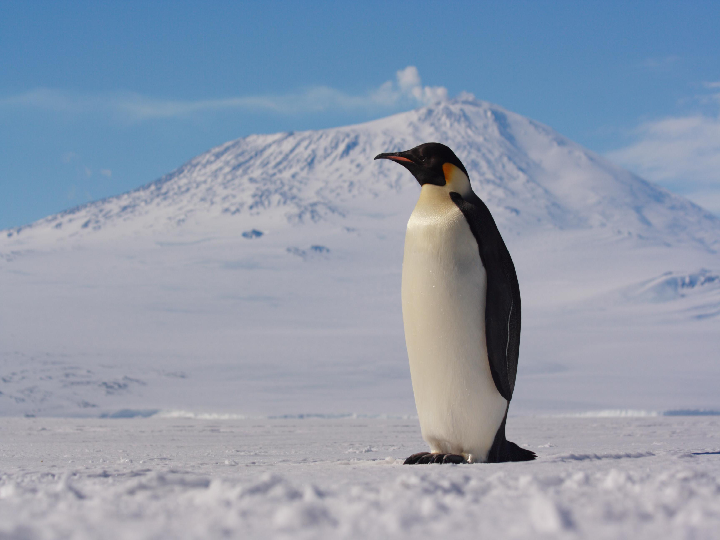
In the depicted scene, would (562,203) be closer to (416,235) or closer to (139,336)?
(139,336)

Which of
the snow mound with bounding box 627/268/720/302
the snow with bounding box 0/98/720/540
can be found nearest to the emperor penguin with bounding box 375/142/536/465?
the snow with bounding box 0/98/720/540

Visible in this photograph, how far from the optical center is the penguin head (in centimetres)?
327

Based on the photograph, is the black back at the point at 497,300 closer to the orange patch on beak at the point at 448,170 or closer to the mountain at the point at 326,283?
the orange patch on beak at the point at 448,170

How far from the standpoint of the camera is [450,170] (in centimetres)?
328

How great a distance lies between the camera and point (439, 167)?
3.28 m

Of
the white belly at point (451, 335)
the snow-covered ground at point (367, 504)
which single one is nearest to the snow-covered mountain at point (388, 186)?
→ the white belly at point (451, 335)

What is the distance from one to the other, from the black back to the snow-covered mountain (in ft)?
165

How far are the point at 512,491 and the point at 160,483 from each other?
0.96 m

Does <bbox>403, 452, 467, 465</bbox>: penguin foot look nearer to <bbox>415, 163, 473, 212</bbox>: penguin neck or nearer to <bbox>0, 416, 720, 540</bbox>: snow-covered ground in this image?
<bbox>0, 416, 720, 540</bbox>: snow-covered ground

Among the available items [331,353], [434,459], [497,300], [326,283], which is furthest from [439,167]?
[326,283]

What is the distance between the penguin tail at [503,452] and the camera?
317cm

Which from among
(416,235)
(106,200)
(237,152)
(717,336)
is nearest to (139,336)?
(717,336)

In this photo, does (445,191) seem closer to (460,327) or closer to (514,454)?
(460,327)

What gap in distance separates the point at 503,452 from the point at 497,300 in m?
0.71
